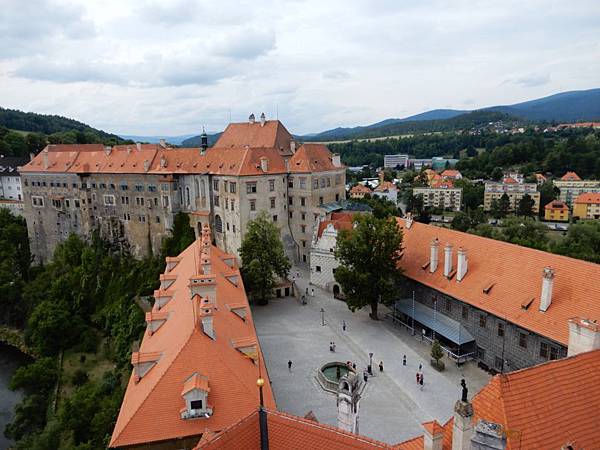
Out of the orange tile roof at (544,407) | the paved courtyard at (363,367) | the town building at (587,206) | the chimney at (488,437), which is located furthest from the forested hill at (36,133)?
the chimney at (488,437)

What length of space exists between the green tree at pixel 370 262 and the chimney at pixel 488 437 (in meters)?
21.8

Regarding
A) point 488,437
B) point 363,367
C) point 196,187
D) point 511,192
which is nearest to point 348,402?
point 488,437

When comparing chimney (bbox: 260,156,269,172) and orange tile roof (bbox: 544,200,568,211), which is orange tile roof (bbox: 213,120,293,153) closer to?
chimney (bbox: 260,156,269,172)

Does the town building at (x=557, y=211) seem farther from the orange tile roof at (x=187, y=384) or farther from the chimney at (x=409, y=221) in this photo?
the orange tile roof at (x=187, y=384)

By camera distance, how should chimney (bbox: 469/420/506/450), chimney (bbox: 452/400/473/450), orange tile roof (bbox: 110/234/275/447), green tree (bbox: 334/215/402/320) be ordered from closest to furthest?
chimney (bbox: 469/420/506/450)
chimney (bbox: 452/400/473/450)
orange tile roof (bbox: 110/234/275/447)
green tree (bbox: 334/215/402/320)

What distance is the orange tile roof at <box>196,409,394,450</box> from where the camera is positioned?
10688mm

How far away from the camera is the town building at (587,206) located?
303 ft

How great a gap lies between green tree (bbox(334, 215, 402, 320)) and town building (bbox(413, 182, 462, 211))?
84.9 meters

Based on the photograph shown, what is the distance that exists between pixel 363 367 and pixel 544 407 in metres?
15.5

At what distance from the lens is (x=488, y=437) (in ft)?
32.1

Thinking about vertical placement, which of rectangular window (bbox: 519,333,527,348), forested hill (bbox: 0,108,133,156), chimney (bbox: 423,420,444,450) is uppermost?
forested hill (bbox: 0,108,133,156)

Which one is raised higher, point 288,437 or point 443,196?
point 288,437

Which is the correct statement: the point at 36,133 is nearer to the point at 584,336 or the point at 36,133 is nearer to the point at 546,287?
the point at 546,287

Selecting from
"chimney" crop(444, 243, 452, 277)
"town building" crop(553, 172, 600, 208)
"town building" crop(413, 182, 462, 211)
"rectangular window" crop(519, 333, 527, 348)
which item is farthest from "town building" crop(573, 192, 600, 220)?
"rectangular window" crop(519, 333, 527, 348)
